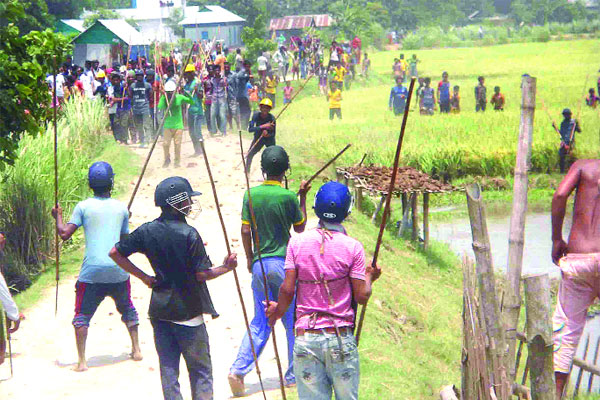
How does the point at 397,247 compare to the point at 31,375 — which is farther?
the point at 397,247

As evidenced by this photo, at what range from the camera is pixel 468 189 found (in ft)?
16.7

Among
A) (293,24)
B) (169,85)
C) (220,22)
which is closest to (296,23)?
(293,24)

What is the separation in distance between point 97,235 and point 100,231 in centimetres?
4

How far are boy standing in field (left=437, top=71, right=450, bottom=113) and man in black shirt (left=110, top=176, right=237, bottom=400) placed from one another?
20865mm

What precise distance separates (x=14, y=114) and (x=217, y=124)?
9379mm

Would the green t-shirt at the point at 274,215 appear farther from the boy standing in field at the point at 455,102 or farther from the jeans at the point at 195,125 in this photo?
the boy standing in field at the point at 455,102

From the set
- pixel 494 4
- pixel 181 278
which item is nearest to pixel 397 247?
pixel 181 278

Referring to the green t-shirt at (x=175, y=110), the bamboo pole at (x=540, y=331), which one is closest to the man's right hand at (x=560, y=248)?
the bamboo pole at (x=540, y=331)

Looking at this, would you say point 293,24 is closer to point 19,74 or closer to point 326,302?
point 19,74

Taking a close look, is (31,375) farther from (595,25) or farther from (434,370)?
(595,25)

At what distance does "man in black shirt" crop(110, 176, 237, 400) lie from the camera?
4992 mm

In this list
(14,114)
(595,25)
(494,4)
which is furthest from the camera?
(494,4)

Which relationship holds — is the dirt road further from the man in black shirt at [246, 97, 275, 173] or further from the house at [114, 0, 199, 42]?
the house at [114, 0, 199, 42]

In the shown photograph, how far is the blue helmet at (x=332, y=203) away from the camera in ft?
14.8
